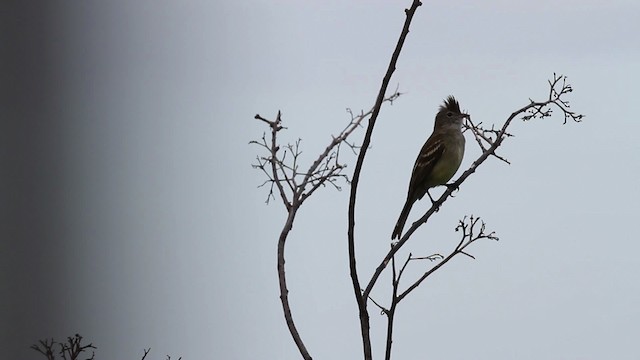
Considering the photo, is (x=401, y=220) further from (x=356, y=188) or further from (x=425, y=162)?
(x=356, y=188)

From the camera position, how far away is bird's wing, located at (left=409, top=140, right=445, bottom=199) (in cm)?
235

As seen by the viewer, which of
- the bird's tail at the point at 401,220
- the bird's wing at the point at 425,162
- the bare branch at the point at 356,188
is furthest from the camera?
the bird's wing at the point at 425,162

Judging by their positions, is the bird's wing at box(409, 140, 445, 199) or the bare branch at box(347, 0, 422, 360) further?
the bird's wing at box(409, 140, 445, 199)

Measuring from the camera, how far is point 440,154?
2.46 m

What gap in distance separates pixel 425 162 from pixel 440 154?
0.23 ft

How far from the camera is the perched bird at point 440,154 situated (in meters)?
2.38

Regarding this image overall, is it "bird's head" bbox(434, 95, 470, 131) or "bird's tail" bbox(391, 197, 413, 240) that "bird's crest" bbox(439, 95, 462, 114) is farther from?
"bird's tail" bbox(391, 197, 413, 240)

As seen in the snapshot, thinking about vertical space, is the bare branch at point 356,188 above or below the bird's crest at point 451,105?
below

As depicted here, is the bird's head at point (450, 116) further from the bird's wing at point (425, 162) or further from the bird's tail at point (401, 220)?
the bird's tail at point (401, 220)

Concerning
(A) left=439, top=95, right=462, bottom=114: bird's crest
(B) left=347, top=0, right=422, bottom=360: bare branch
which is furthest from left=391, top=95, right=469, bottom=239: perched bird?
(B) left=347, top=0, right=422, bottom=360: bare branch

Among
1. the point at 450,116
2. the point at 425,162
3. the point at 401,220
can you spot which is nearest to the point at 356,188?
the point at 401,220

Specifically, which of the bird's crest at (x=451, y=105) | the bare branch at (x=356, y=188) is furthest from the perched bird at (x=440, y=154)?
the bare branch at (x=356, y=188)

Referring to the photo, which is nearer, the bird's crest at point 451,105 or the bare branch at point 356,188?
the bare branch at point 356,188

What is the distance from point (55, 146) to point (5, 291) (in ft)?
0.86
